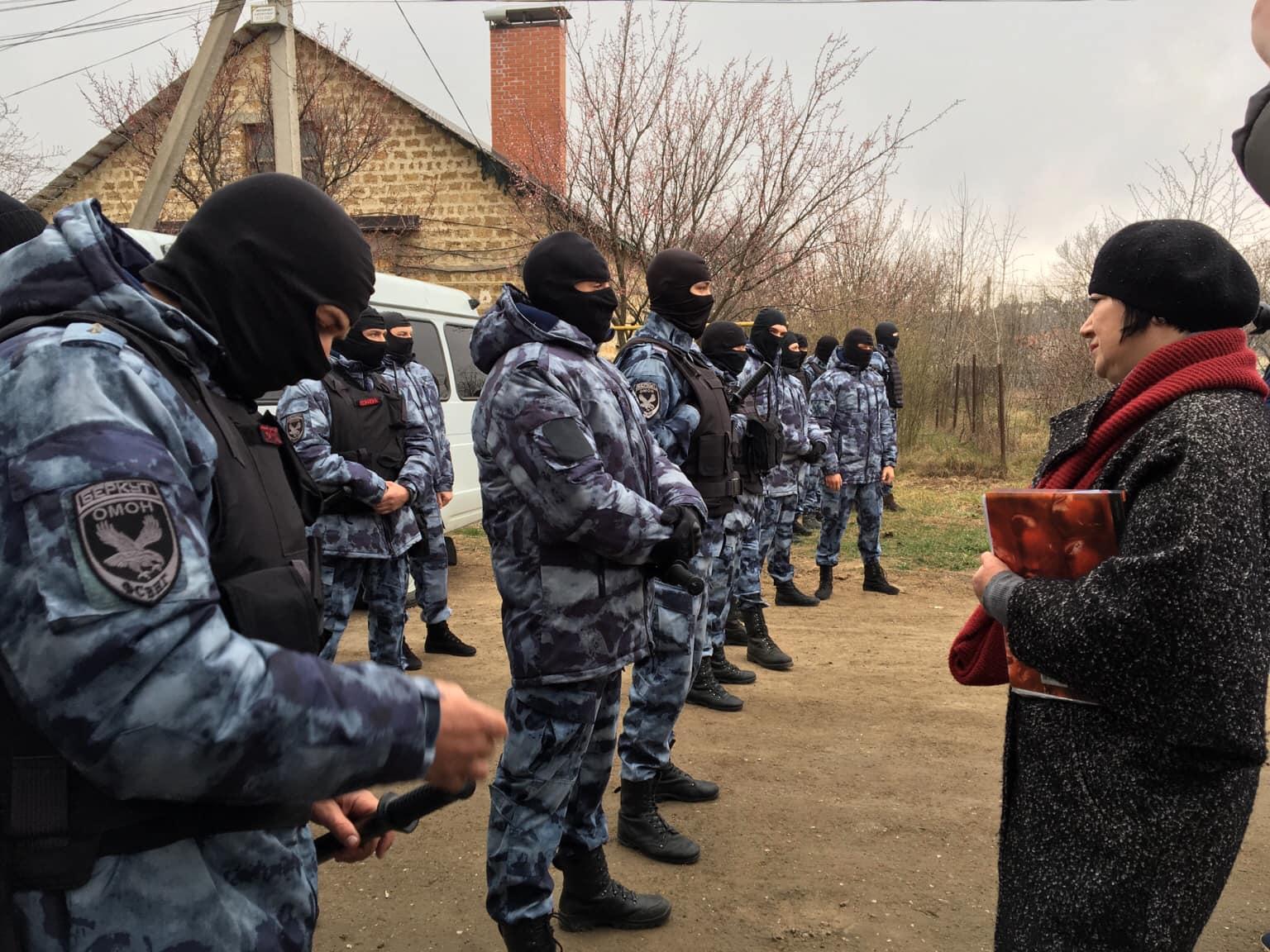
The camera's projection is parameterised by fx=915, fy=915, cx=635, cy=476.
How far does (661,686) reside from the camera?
3.52 meters

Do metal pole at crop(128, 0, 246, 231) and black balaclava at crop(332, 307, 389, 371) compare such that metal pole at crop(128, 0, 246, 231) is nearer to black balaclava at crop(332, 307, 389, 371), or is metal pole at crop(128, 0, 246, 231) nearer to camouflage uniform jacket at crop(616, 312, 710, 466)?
black balaclava at crop(332, 307, 389, 371)

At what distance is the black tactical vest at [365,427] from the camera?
185 inches

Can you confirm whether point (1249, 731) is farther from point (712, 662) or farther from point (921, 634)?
point (921, 634)

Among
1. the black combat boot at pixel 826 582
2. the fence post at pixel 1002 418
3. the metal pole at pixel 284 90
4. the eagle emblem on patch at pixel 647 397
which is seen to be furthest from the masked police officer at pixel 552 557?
the fence post at pixel 1002 418

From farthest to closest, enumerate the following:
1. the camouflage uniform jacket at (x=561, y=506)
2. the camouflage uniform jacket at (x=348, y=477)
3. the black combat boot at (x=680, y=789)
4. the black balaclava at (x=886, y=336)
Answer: the black balaclava at (x=886, y=336) < the camouflage uniform jacket at (x=348, y=477) < the black combat boot at (x=680, y=789) < the camouflage uniform jacket at (x=561, y=506)

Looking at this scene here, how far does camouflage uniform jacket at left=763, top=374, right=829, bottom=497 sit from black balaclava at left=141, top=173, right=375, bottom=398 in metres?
5.24

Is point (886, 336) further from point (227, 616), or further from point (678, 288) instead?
point (227, 616)

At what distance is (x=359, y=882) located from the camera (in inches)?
127

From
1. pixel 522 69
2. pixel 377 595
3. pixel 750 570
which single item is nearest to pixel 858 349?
pixel 750 570

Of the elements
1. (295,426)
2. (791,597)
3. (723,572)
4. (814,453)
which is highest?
(295,426)

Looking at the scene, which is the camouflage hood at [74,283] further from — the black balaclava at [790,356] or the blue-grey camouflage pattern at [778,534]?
the black balaclava at [790,356]

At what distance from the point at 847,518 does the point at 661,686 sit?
4.70 m

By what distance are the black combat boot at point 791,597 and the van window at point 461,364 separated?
3.28 m

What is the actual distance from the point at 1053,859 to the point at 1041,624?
489mm
